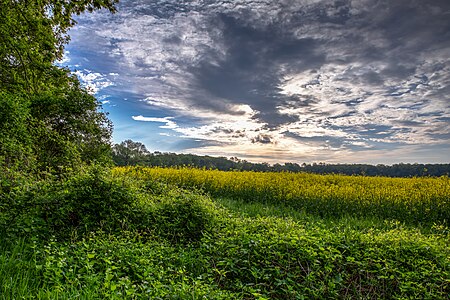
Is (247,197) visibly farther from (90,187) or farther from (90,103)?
(90,187)

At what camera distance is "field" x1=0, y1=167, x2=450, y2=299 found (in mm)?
3984

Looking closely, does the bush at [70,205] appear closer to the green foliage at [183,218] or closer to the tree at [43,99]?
the green foliage at [183,218]

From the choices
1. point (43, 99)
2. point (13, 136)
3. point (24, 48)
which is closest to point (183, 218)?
point (13, 136)

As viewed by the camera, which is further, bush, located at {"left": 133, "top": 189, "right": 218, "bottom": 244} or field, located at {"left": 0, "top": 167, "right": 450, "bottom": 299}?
bush, located at {"left": 133, "top": 189, "right": 218, "bottom": 244}

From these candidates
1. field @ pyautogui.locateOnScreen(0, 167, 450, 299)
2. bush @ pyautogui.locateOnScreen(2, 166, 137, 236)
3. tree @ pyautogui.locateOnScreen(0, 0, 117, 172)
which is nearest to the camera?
field @ pyautogui.locateOnScreen(0, 167, 450, 299)

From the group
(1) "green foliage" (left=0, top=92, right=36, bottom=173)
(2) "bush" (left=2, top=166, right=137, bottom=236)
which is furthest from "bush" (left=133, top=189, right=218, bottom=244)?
(1) "green foliage" (left=0, top=92, right=36, bottom=173)

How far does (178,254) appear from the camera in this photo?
222 inches

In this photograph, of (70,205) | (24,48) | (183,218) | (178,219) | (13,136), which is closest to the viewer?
(70,205)

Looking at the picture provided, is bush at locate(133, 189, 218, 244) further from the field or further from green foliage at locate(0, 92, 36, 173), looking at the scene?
green foliage at locate(0, 92, 36, 173)

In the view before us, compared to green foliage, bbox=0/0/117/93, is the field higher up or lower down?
lower down

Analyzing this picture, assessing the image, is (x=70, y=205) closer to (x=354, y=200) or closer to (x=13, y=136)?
(x=13, y=136)

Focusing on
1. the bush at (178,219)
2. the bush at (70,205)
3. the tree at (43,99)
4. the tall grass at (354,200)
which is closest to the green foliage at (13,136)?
the tree at (43,99)

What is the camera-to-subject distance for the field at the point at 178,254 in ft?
13.1

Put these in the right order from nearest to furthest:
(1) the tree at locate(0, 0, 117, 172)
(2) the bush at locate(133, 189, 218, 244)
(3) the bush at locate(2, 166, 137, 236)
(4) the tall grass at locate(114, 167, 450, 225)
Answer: (3) the bush at locate(2, 166, 137, 236) < (2) the bush at locate(133, 189, 218, 244) < (1) the tree at locate(0, 0, 117, 172) < (4) the tall grass at locate(114, 167, 450, 225)
